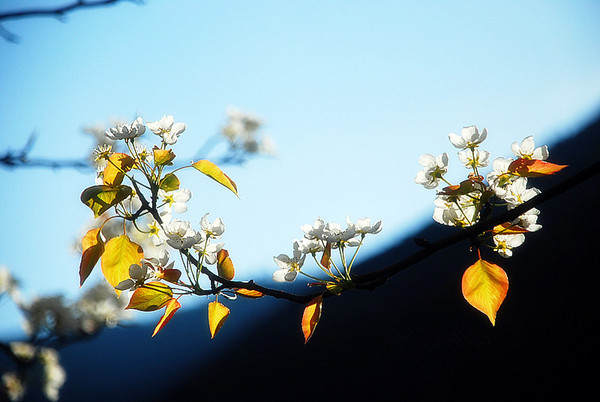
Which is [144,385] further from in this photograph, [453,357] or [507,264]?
[507,264]

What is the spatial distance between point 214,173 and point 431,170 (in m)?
0.24

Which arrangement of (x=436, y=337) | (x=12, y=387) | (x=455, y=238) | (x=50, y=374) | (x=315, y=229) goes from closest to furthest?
(x=455, y=238) → (x=315, y=229) → (x=436, y=337) → (x=12, y=387) → (x=50, y=374)

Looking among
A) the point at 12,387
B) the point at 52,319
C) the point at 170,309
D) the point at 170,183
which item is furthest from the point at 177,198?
the point at 12,387

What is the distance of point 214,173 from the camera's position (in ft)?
1.60

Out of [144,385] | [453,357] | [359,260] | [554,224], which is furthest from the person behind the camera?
[144,385]

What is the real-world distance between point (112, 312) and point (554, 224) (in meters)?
2.36

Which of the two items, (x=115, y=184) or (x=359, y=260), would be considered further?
(x=359, y=260)

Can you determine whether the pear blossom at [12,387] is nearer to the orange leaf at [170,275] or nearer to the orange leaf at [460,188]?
the orange leaf at [170,275]

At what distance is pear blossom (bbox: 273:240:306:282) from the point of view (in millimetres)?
442

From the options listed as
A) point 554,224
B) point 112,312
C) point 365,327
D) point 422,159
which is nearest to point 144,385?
point 112,312

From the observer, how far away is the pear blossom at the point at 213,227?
1.54 feet

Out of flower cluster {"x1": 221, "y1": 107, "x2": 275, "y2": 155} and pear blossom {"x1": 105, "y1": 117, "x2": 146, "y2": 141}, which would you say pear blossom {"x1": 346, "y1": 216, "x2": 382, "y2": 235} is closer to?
pear blossom {"x1": 105, "y1": 117, "x2": 146, "y2": 141}

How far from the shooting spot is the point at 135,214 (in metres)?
0.46

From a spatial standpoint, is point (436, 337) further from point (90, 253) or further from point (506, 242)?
point (90, 253)
